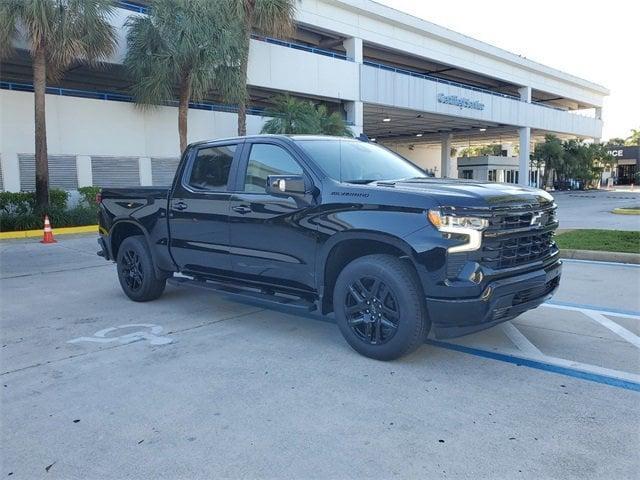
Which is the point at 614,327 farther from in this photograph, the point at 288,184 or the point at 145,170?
the point at 145,170

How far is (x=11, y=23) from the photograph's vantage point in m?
14.6

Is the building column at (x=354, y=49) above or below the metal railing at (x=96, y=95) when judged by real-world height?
above

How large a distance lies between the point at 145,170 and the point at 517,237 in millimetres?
17766

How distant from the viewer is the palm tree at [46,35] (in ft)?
48.0

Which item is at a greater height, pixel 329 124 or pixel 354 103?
pixel 354 103

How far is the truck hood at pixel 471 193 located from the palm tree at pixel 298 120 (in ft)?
53.0

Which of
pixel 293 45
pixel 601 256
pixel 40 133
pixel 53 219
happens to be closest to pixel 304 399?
pixel 601 256

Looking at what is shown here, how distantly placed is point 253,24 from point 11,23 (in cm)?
815

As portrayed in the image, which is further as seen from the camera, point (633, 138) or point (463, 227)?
point (633, 138)

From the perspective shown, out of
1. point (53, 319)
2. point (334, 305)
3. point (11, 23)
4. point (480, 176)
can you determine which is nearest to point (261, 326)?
point (334, 305)

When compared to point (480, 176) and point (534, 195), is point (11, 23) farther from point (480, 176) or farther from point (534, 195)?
point (480, 176)

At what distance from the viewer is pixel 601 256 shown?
9.32 m

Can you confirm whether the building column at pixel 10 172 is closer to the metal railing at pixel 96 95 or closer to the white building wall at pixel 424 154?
the metal railing at pixel 96 95

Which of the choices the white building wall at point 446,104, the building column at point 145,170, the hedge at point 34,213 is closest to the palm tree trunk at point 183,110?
the building column at point 145,170
